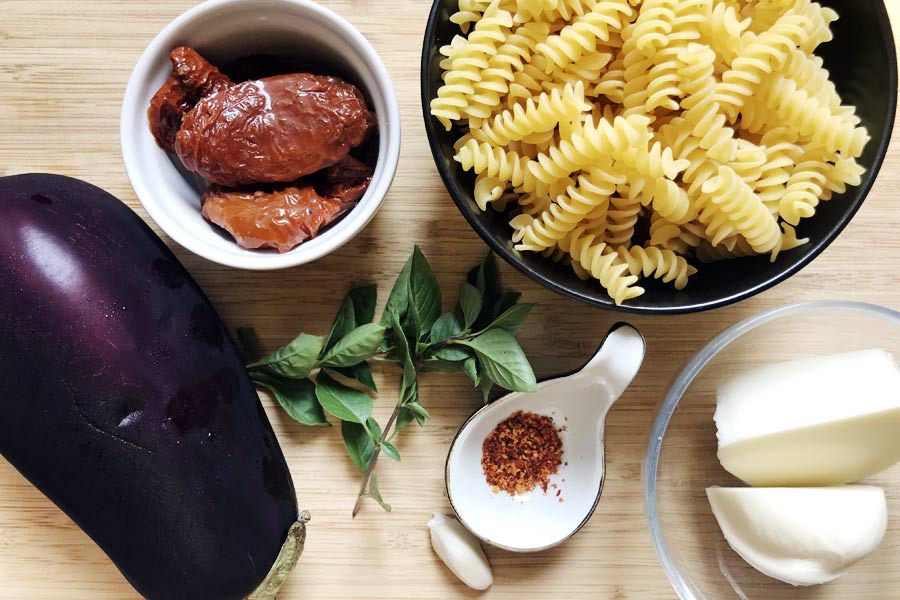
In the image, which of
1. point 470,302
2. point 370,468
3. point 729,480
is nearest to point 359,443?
point 370,468

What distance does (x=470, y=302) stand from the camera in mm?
1110

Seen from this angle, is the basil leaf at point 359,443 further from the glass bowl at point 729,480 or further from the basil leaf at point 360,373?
the glass bowl at point 729,480

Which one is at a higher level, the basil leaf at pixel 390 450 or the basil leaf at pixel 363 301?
the basil leaf at pixel 363 301

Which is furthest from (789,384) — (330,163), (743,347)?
(330,163)

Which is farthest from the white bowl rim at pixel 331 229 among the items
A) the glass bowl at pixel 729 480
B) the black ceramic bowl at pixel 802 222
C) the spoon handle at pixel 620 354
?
the glass bowl at pixel 729 480

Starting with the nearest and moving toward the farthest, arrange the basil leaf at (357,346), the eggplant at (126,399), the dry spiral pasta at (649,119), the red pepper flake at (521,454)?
the dry spiral pasta at (649,119) < the eggplant at (126,399) < the basil leaf at (357,346) < the red pepper flake at (521,454)

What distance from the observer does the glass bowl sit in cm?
117

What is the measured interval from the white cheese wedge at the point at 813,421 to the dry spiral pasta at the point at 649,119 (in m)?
0.20

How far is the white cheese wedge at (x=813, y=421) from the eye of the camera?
1030 millimetres

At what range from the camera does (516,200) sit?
107cm

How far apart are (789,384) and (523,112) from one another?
52 cm

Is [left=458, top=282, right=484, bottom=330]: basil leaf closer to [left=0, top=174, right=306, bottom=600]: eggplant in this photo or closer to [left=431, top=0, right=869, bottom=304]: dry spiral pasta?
[left=431, top=0, right=869, bottom=304]: dry spiral pasta

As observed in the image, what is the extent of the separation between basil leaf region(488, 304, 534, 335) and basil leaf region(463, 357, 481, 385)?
0.06m

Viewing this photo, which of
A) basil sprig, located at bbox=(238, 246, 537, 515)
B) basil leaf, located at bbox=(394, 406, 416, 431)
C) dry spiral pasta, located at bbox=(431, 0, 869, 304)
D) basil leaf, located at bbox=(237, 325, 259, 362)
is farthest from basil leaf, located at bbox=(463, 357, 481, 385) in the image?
basil leaf, located at bbox=(237, 325, 259, 362)
